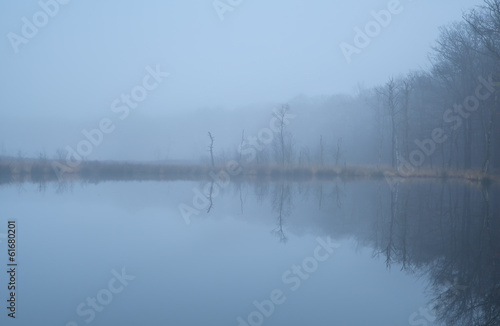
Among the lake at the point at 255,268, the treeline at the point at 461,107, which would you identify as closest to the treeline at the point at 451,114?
the treeline at the point at 461,107

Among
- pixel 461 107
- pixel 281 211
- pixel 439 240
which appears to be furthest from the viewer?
pixel 461 107

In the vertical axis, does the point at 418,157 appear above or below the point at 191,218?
above

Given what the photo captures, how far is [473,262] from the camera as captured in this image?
6277mm

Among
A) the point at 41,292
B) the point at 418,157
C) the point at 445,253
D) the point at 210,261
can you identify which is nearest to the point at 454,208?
the point at 445,253

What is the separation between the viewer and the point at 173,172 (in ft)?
121

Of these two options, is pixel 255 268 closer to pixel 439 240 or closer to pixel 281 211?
pixel 439 240

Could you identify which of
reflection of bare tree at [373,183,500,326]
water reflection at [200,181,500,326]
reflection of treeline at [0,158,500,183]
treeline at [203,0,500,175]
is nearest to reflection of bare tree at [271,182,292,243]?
water reflection at [200,181,500,326]

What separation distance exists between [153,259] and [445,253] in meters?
4.38

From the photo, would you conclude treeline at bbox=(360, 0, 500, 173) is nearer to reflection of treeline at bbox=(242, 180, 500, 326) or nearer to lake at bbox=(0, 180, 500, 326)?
reflection of treeline at bbox=(242, 180, 500, 326)

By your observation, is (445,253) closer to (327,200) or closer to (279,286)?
(279,286)

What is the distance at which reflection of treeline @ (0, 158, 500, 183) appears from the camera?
106 ft

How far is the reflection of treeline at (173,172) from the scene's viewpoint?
106ft

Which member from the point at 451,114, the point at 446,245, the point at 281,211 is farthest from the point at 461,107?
the point at 446,245

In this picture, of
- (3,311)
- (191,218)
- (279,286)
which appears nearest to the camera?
(3,311)
